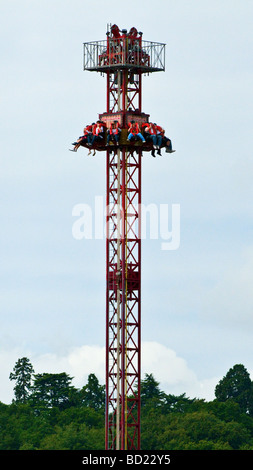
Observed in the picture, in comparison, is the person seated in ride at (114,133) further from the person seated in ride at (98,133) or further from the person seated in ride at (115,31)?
the person seated in ride at (115,31)

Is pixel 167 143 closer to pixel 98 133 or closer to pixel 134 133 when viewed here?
pixel 134 133

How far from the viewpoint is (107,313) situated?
185 metres

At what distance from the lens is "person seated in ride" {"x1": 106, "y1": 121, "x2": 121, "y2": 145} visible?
182 m

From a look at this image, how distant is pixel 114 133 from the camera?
599 feet

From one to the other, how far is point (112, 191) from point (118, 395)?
1656 centimetres

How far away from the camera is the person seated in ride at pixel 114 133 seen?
598 feet

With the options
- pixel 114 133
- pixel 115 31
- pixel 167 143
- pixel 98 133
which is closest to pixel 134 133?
pixel 114 133

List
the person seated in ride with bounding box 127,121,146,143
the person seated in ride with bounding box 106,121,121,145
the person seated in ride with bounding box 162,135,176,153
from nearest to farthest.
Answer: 1. the person seated in ride with bounding box 106,121,121,145
2. the person seated in ride with bounding box 127,121,146,143
3. the person seated in ride with bounding box 162,135,176,153

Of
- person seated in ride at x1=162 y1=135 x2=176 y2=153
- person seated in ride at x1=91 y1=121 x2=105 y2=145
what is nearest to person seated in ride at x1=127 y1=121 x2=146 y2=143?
person seated in ride at x1=91 y1=121 x2=105 y2=145

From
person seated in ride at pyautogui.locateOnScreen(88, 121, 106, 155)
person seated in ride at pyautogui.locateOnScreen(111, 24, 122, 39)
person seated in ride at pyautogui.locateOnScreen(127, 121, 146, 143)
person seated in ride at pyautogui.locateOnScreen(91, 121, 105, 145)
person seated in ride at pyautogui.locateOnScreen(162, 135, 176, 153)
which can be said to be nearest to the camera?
person seated in ride at pyautogui.locateOnScreen(127, 121, 146, 143)

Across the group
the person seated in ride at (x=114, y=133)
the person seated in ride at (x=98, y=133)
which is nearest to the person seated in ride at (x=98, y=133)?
the person seated in ride at (x=98, y=133)

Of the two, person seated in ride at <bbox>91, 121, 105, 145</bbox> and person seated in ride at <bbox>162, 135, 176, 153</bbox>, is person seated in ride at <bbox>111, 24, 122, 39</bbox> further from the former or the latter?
person seated in ride at <bbox>162, 135, 176, 153</bbox>
